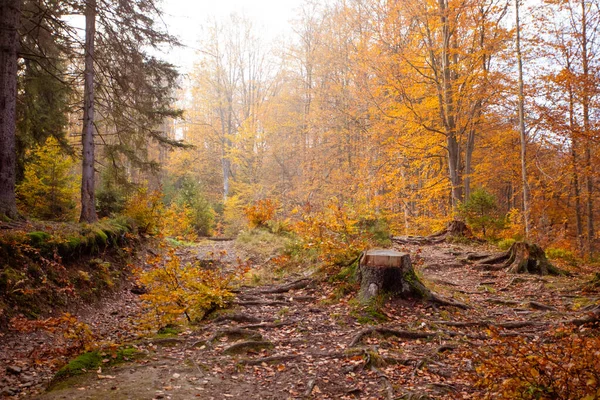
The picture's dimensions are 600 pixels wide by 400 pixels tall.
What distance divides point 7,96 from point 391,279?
747 cm

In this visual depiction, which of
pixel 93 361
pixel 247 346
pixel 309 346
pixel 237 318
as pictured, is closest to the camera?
pixel 93 361

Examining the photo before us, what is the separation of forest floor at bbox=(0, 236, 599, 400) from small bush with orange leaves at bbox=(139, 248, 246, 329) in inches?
11.8

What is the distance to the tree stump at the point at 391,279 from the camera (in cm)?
632

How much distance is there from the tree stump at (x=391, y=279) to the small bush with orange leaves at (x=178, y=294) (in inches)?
87.7

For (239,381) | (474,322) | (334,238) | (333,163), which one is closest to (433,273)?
(334,238)

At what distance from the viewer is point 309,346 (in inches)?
199

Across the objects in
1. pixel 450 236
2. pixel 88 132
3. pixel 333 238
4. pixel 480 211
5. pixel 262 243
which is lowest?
pixel 262 243

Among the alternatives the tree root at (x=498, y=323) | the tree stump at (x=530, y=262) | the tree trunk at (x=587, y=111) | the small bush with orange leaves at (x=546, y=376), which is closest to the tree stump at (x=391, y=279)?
the tree root at (x=498, y=323)

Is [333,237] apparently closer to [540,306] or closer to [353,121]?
[540,306]

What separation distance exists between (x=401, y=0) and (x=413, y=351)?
43.7ft

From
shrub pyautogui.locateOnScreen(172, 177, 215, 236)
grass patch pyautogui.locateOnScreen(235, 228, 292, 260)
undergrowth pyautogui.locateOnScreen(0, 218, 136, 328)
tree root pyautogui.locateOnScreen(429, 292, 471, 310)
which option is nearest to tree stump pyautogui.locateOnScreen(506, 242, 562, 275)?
tree root pyautogui.locateOnScreen(429, 292, 471, 310)

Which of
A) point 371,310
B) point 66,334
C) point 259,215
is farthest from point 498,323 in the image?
point 259,215

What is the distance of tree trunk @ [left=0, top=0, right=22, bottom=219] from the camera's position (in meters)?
7.09

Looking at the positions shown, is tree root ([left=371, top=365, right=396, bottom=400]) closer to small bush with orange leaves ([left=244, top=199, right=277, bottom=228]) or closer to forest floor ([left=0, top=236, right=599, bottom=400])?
forest floor ([left=0, top=236, right=599, bottom=400])
